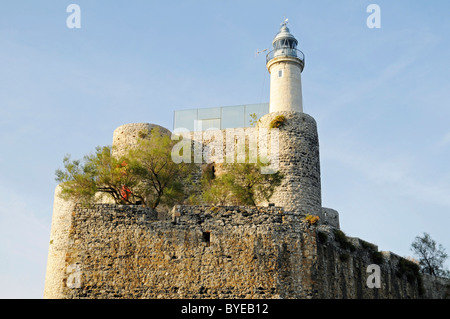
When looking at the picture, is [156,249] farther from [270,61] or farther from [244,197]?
[270,61]

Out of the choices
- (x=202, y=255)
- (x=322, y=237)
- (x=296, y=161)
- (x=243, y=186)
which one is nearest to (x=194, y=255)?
(x=202, y=255)

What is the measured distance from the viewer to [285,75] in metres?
37.7

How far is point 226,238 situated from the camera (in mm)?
22469

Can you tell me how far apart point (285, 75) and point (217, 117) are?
19.0ft

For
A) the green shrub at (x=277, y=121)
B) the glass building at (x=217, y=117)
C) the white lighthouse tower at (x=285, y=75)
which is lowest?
the green shrub at (x=277, y=121)

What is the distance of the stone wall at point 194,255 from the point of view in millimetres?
21750

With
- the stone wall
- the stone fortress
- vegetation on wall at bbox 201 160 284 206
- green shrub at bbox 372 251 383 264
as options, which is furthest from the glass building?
the stone wall

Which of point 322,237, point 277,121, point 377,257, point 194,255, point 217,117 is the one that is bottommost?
point 194,255

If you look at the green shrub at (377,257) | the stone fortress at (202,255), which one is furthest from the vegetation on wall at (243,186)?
the green shrub at (377,257)

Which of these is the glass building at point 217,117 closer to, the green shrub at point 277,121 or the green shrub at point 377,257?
the green shrub at point 277,121

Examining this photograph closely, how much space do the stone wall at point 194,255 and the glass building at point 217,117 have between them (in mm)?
12459

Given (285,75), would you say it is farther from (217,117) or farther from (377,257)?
(377,257)
